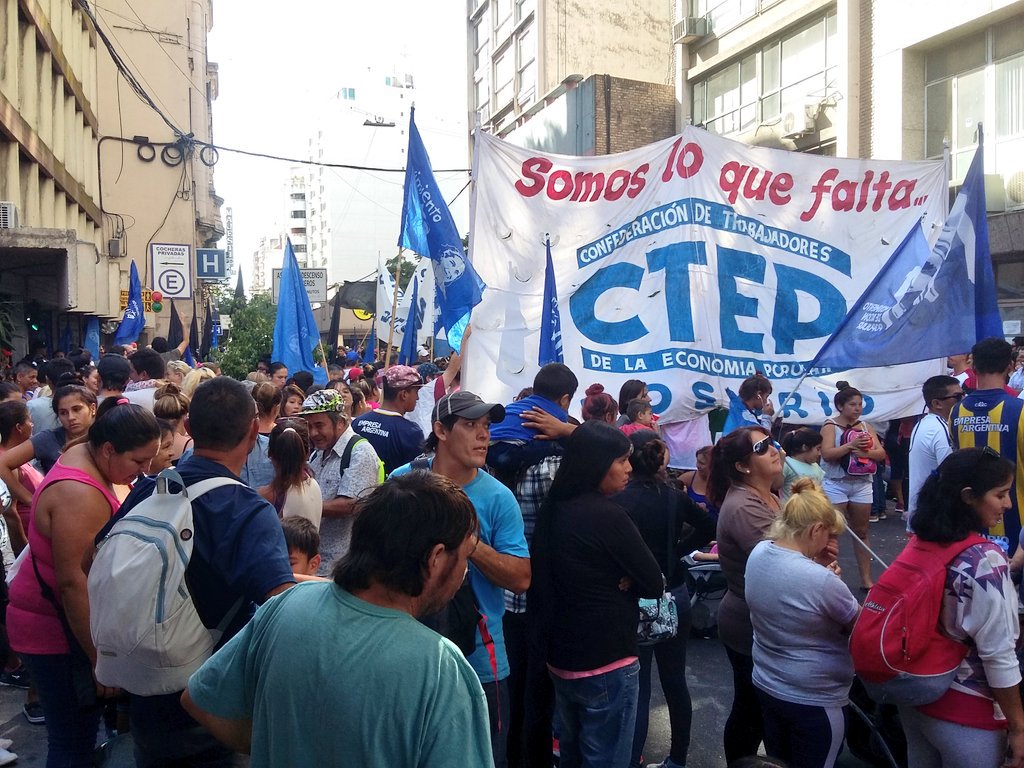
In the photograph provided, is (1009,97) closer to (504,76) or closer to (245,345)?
(245,345)

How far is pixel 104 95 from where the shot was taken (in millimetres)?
27094

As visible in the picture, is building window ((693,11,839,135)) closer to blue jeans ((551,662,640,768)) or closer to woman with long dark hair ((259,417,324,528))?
woman with long dark hair ((259,417,324,528))

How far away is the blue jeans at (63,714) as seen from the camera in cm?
336

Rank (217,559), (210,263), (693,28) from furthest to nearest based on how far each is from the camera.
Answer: (210,263)
(693,28)
(217,559)

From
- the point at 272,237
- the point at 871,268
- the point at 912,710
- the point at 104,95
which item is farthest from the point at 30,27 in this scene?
the point at 272,237

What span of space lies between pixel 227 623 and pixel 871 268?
17.9ft

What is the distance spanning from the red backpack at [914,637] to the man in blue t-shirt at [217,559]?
2012 millimetres

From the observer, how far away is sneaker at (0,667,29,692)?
5.54m

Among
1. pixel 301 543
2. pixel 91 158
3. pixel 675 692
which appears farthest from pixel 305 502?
pixel 91 158

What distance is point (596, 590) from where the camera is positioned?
10.8 ft

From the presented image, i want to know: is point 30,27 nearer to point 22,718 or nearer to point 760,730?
point 22,718

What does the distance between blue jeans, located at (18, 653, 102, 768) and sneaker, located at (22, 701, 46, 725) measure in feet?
5.93

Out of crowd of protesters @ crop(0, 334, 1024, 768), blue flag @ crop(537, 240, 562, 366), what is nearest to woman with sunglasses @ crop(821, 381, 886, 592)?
crowd of protesters @ crop(0, 334, 1024, 768)

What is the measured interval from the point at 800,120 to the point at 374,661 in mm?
18057
